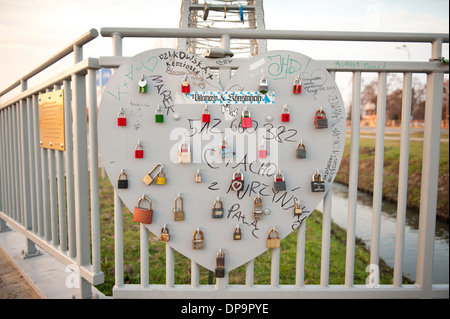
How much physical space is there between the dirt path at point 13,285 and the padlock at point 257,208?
1.83 metres

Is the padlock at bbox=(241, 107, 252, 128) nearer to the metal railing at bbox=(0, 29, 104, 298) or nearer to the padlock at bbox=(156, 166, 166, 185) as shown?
the padlock at bbox=(156, 166, 166, 185)

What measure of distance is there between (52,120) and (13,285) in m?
1.47

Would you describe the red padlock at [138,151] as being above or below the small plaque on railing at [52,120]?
below

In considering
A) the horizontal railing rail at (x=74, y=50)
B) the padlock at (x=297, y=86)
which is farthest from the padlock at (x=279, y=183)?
the horizontal railing rail at (x=74, y=50)

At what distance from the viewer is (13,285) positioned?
274 centimetres

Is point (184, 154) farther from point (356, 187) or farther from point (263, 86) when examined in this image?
point (356, 187)

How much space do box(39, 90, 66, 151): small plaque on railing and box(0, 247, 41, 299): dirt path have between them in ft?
3.87

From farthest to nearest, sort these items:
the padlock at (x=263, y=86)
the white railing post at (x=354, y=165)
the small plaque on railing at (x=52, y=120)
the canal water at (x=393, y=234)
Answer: the canal water at (x=393, y=234)
the small plaque on railing at (x=52, y=120)
the white railing post at (x=354, y=165)
the padlock at (x=263, y=86)

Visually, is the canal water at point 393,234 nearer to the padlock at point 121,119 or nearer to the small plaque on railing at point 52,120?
the padlock at point 121,119

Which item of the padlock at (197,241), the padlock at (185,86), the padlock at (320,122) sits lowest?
the padlock at (197,241)

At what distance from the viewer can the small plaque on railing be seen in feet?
7.48

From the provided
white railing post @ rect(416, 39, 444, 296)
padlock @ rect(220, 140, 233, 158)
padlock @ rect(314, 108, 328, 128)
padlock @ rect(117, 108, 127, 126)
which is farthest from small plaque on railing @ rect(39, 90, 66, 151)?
white railing post @ rect(416, 39, 444, 296)

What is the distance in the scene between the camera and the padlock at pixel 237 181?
1.97m
